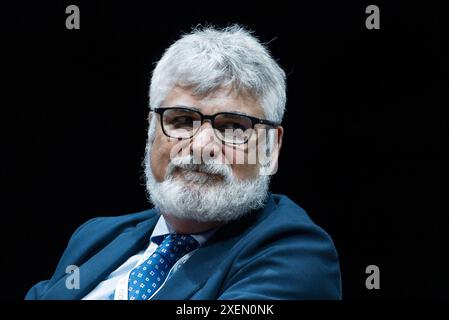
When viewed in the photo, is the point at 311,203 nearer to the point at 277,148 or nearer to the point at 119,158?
the point at 277,148

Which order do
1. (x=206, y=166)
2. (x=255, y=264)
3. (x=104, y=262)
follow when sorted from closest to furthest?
1. (x=255, y=264)
2. (x=206, y=166)
3. (x=104, y=262)

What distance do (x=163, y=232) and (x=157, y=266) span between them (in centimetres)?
19

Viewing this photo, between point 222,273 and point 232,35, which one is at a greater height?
point 232,35

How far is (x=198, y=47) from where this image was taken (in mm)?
2117

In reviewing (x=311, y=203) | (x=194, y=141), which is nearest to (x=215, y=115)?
(x=194, y=141)

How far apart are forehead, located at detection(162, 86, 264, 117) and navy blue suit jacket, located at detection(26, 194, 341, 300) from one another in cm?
33

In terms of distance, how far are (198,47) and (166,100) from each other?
0.66 ft

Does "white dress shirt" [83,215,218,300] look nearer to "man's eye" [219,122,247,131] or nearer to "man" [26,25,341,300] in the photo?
"man" [26,25,341,300]

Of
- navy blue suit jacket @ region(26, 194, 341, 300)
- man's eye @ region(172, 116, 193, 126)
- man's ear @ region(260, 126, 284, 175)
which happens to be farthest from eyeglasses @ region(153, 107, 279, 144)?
navy blue suit jacket @ region(26, 194, 341, 300)

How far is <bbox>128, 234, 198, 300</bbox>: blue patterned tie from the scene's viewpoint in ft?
6.48

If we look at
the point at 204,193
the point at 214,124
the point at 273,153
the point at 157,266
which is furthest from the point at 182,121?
the point at 157,266

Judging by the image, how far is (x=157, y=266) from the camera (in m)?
2.03

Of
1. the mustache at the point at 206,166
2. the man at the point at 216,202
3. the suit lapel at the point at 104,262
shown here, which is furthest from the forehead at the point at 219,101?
the suit lapel at the point at 104,262

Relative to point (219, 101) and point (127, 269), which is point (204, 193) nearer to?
point (219, 101)
